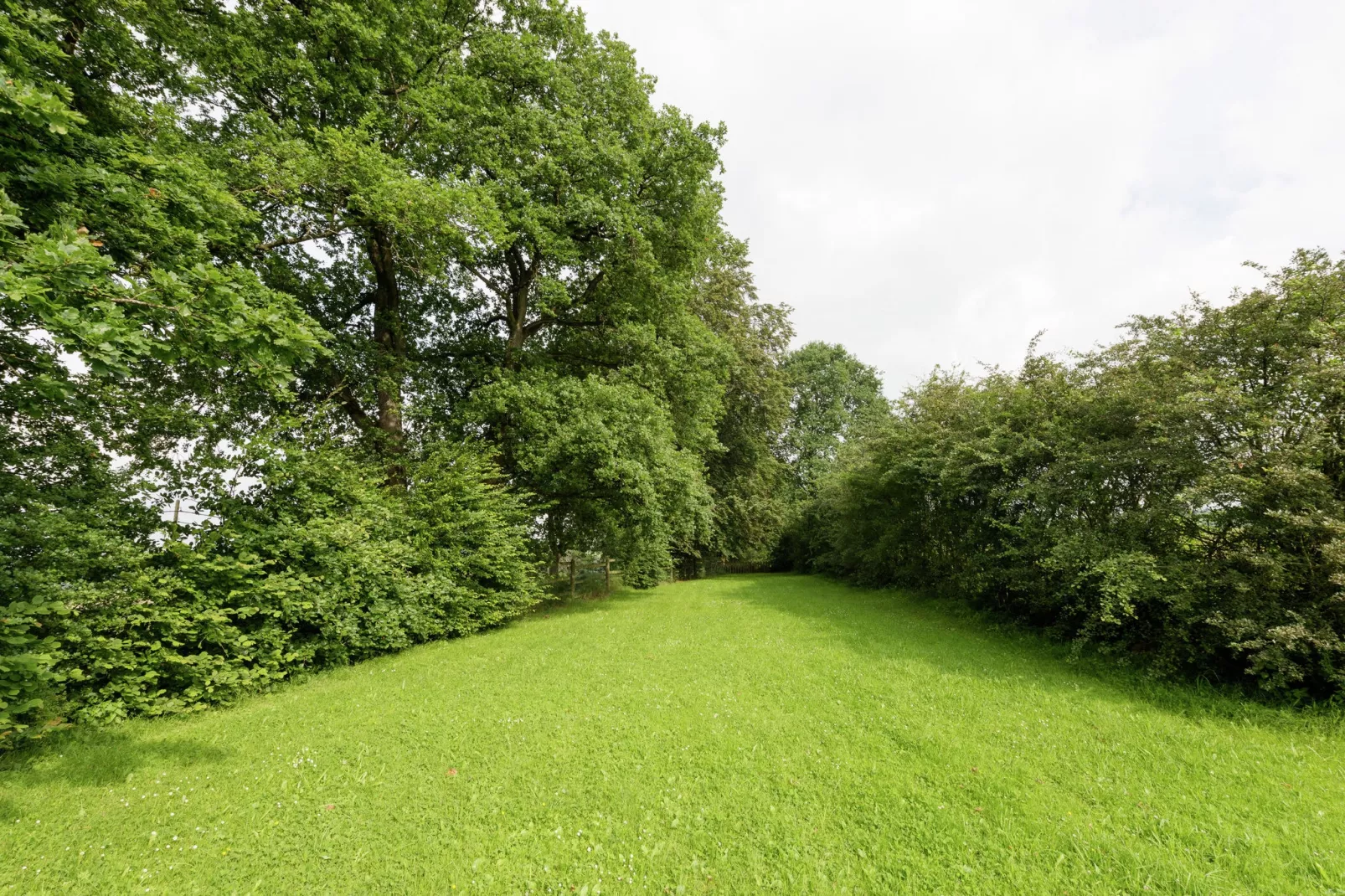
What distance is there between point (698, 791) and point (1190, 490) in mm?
8759

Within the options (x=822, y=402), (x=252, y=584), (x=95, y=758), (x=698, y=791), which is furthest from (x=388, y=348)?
(x=822, y=402)

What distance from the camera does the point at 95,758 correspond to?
5008 millimetres

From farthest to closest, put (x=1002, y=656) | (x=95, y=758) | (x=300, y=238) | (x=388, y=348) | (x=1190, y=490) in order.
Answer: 1. (x=388, y=348)
2. (x=300, y=238)
3. (x=1002, y=656)
4. (x=1190, y=490)
5. (x=95, y=758)

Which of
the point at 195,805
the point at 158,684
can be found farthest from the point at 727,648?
the point at 158,684

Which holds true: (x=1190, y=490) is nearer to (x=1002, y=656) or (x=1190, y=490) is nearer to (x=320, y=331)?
(x=1002, y=656)

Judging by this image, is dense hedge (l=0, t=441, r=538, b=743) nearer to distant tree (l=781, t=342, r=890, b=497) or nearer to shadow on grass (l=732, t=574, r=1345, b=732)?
shadow on grass (l=732, t=574, r=1345, b=732)

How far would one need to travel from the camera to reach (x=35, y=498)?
5797 millimetres

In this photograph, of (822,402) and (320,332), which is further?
(822,402)

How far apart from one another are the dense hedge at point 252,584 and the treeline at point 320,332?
0.05 meters

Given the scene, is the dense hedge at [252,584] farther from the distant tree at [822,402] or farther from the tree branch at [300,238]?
the distant tree at [822,402]

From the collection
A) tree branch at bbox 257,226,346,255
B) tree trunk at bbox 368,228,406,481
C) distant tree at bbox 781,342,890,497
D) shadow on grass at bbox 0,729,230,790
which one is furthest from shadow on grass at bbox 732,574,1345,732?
Answer: distant tree at bbox 781,342,890,497

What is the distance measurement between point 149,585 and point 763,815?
8367 mm

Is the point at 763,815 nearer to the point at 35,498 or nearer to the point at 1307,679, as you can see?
the point at 1307,679

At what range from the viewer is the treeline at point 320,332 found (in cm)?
A: 516
